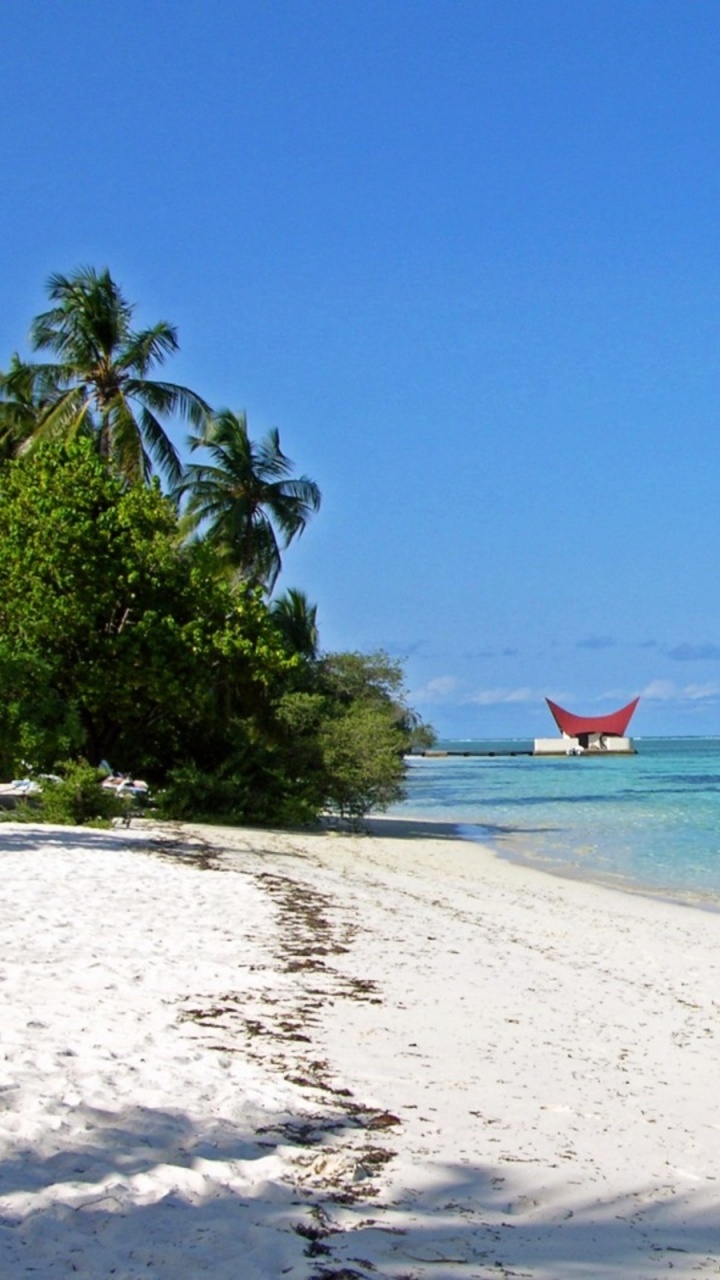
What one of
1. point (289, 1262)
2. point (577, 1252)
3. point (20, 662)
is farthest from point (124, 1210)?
point (20, 662)

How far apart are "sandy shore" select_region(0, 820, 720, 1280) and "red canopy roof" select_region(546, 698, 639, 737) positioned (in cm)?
13158

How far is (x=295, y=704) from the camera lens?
86.2 feet

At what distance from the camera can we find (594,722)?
142125mm

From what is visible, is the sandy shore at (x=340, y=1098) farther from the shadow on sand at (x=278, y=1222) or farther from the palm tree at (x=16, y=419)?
the palm tree at (x=16, y=419)

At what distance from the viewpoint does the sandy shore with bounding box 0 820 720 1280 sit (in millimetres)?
3516

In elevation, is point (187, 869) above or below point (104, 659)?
below

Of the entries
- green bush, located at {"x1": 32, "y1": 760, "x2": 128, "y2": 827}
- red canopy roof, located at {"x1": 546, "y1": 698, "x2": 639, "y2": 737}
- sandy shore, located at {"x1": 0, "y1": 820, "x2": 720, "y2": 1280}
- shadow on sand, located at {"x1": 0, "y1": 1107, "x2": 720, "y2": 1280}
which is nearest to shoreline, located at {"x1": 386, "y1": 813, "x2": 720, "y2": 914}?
sandy shore, located at {"x1": 0, "y1": 820, "x2": 720, "y2": 1280}

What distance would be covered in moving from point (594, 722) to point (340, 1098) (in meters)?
140

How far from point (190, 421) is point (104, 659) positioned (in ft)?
31.2

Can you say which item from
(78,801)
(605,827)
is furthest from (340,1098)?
(605,827)

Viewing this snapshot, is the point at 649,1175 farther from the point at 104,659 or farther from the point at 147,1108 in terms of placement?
the point at 104,659

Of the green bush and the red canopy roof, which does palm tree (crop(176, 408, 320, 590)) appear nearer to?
the green bush

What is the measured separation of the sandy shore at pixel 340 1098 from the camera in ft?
11.5

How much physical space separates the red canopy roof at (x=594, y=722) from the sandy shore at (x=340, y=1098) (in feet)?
432
